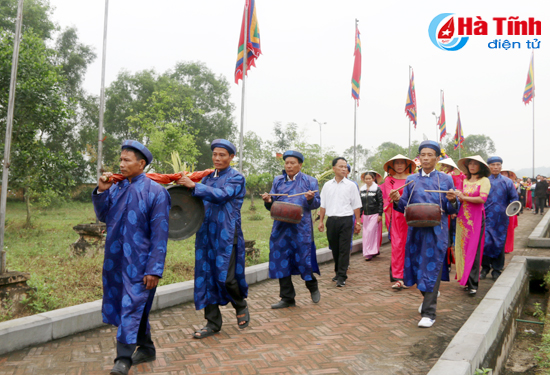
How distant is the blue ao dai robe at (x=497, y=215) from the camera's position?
7227mm

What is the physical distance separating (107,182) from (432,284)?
3.39 metres

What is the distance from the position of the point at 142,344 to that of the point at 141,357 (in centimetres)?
10

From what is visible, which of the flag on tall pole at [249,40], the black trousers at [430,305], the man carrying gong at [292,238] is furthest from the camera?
the flag on tall pole at [249,40]

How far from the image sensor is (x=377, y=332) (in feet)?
14.5

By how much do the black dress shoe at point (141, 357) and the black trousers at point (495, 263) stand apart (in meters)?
5.81

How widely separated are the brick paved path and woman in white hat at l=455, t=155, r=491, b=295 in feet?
1.08

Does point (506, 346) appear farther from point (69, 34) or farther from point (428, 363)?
A: point (69, 34)

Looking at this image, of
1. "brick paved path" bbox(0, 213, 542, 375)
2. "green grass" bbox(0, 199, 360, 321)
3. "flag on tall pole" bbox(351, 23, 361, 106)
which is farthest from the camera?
"flag on tall pole" bbox(351, 23, 361, 106)

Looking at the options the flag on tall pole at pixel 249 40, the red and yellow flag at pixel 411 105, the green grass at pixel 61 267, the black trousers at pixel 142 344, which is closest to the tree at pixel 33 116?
the green grass at pixel 61 267

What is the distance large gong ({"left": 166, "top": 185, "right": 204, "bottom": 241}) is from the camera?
395cm

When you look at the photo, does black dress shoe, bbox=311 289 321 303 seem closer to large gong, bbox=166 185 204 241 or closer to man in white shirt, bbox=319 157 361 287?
man in white shirt, bbox=319 157 361 287

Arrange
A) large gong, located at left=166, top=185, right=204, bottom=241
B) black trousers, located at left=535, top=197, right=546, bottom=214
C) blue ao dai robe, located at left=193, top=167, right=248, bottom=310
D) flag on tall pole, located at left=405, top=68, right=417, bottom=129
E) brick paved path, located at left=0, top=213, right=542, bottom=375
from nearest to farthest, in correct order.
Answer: brick paved path, located at left=0, top=213, right=542, bottom=375, large gong, located at left=166, top=185, right=204, bottom=241, blue ao dai robe, located at left=193, top=167, right=248, bottom=310, black trousers, located at left=535, top=197, right=546, bottom=214, flag on tall pole, located at left=405, top=68, right=417, bottom=129

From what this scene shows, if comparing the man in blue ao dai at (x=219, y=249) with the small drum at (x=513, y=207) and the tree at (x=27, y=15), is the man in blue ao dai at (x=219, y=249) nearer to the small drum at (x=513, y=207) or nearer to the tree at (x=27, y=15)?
the small drum at (x=513, y=207)

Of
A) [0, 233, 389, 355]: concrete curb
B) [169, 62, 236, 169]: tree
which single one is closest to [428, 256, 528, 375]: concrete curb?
[0, 233, 389, 355]: concrete curb
